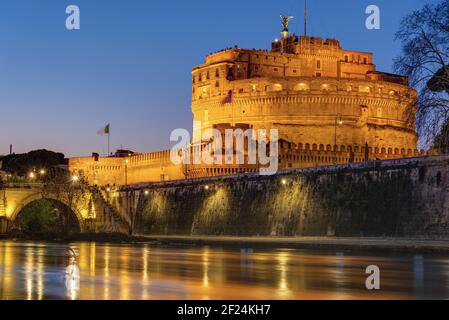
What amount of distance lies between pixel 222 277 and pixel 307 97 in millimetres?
73204

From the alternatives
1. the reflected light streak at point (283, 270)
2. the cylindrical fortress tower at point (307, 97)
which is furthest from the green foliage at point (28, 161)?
the reflected light streak at point (283, 270)

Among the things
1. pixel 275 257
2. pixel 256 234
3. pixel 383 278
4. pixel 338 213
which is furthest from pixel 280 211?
pixel 383 278

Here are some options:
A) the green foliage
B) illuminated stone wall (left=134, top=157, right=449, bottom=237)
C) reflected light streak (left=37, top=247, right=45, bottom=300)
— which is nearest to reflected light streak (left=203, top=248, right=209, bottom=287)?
reflected light streak (left=37, top=247, right=45, bottom=300)

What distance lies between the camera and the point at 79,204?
80688 mm

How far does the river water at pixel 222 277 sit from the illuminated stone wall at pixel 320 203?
9.13m

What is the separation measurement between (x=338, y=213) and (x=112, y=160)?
6006cm

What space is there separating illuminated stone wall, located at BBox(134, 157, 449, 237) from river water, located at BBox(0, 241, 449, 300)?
9128 millimetres

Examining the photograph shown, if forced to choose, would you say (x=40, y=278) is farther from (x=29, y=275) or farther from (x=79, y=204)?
(x=79, y=204)

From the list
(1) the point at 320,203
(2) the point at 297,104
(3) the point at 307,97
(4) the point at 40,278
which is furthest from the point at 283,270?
(2) the point at 297,104

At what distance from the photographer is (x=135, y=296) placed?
64.5 ft

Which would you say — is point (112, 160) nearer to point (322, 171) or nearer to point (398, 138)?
point (398, 138)

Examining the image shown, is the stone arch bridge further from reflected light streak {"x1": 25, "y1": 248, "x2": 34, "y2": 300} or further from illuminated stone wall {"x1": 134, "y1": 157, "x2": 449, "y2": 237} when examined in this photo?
reflected light streak {"x1": 25, "y1": 248, "x2": 34, "y2": 300}

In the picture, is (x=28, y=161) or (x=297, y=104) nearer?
(x=297, y=104)

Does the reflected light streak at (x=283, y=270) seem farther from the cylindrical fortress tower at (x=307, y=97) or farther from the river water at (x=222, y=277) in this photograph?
the cylindrical fortress tower at (x=307, y=97)
